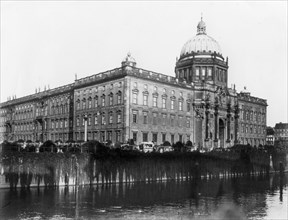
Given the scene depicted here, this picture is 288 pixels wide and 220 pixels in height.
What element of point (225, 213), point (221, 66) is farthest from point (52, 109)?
point (225, 213)

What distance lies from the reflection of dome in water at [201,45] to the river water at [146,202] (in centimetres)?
4536

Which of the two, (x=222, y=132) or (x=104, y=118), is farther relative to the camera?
(x=222, y=132)

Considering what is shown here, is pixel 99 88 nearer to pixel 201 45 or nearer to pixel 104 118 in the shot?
pixel 104 118

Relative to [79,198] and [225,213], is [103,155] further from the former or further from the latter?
[225,213]

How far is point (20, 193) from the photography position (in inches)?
1617

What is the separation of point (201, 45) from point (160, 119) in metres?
25.3

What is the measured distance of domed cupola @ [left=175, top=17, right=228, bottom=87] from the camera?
8900cm

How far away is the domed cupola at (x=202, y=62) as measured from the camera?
89000mm

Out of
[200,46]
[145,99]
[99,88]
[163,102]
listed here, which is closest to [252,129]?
[200,46]

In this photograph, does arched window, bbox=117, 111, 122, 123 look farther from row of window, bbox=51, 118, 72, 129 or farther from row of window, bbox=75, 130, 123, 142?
row of window, bbox=51, 118, 72, 129

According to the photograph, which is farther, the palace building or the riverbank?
the palace building

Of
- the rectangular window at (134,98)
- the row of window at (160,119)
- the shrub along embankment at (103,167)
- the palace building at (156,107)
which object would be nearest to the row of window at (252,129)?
the palace building at (156,107)

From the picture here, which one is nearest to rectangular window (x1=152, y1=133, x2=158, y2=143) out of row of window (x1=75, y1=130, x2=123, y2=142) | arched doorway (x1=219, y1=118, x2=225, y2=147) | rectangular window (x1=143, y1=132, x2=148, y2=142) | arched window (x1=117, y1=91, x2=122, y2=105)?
rectangular window (x1=143, y1=132, x2=148, y2=142)

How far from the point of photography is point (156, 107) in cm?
7375
